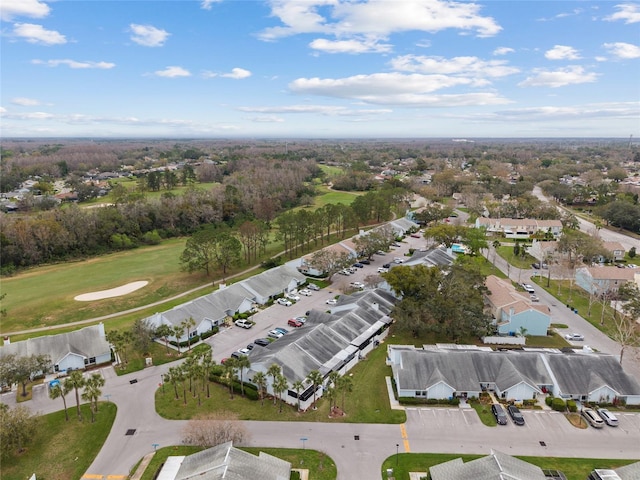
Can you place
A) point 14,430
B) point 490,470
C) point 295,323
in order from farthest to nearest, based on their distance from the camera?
point 295,323, point 14,430, point 490,470

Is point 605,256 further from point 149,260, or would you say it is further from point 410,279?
point 149,260

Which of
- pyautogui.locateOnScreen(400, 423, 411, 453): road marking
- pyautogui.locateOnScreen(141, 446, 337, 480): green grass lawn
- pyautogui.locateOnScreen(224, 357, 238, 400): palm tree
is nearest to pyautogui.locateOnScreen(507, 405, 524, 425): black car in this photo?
pyautogui.locateOnScreen(400, 423, 411, 453): road marking

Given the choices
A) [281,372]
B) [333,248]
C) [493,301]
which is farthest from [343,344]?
[333,248]

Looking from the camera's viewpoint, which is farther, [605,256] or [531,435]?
[605,256]

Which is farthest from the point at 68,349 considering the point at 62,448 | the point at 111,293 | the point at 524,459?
the point at 524,459

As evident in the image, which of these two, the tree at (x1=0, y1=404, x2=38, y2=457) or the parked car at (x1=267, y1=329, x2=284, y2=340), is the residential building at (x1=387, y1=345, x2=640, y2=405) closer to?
the parked car at (x1=267, y1=329, x2=284, y2=340)

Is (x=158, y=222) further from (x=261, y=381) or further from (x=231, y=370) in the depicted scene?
(x=261, y=381)
